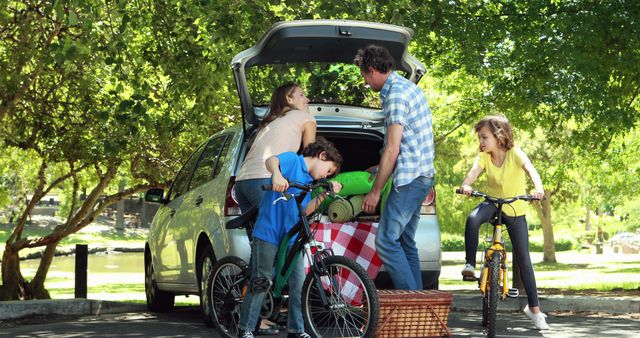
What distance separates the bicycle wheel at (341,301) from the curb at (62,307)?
5548mm

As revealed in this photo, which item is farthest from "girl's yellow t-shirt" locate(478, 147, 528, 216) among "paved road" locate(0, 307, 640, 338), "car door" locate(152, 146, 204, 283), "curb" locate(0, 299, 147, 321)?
"curb" locate(0, 299, 147, 321)

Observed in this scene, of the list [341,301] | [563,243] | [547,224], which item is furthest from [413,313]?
[563,243]

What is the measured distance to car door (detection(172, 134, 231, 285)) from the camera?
966cm

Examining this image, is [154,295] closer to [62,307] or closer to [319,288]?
[62,307]

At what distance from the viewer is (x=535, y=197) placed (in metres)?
8.81

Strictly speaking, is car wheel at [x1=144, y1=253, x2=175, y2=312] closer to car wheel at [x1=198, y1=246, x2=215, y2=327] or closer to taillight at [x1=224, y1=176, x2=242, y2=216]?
car wheel at [x1=198, y1=246, x2=215, y2=327]

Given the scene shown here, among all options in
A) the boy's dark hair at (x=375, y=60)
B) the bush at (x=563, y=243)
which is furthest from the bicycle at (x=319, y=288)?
the bush at (x=563, y=243)

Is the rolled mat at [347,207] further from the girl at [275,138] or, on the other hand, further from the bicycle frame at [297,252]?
the bicycle frame at [297,252]

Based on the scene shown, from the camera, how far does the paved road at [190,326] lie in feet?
32.0

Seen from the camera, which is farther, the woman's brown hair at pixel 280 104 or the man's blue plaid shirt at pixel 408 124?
the woman's brown hair at pixel 280 104

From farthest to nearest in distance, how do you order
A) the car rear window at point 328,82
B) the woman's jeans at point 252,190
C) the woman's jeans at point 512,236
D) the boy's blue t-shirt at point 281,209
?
the car rear window at point 328,82 → the woman's jeans at point 512,236 → the woman's jeans at point 252,190 → the boy's blue t-shirt at point 281,209

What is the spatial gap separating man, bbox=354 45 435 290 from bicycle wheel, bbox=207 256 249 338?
1.01 metres

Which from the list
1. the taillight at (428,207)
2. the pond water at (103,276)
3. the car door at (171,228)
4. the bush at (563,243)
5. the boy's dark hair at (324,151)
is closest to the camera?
the boy's dark hair at (324,151)

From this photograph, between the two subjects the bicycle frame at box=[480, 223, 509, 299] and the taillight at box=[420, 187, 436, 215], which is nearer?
the bicycle frame at box=[480, 223, 509, 299]
